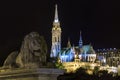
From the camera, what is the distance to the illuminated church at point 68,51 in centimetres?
11374

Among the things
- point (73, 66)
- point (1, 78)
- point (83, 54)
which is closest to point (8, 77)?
point (1, 78)

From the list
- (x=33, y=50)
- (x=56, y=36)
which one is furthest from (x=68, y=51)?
(x=33, y=50)

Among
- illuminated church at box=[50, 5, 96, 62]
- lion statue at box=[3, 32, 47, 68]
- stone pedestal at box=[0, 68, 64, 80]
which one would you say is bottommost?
stone pedestal at box=[0, 68, 64, 80]

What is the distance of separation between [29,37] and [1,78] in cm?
138

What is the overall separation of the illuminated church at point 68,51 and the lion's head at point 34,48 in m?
101

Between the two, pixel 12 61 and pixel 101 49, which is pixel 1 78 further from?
pixel 101 49

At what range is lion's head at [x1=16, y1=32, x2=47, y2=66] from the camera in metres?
9.72

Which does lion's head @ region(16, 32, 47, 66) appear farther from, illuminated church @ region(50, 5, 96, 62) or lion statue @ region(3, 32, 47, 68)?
illuminated church @ region(50, 5, 96, 62)

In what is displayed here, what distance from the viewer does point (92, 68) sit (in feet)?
355

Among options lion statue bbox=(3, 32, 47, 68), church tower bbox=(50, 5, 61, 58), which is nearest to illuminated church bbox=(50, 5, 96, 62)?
church tower bbox=(50, 5, 61, 58)

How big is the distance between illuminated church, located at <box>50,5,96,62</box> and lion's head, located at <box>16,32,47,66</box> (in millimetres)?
101447

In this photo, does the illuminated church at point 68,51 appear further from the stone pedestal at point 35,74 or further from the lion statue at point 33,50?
the lion statue at point 33,50

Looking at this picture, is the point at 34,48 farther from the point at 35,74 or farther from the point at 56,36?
the point at 56,36

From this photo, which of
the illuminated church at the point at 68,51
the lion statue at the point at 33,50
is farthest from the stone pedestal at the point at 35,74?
the illuminated church at the point at 68,51
